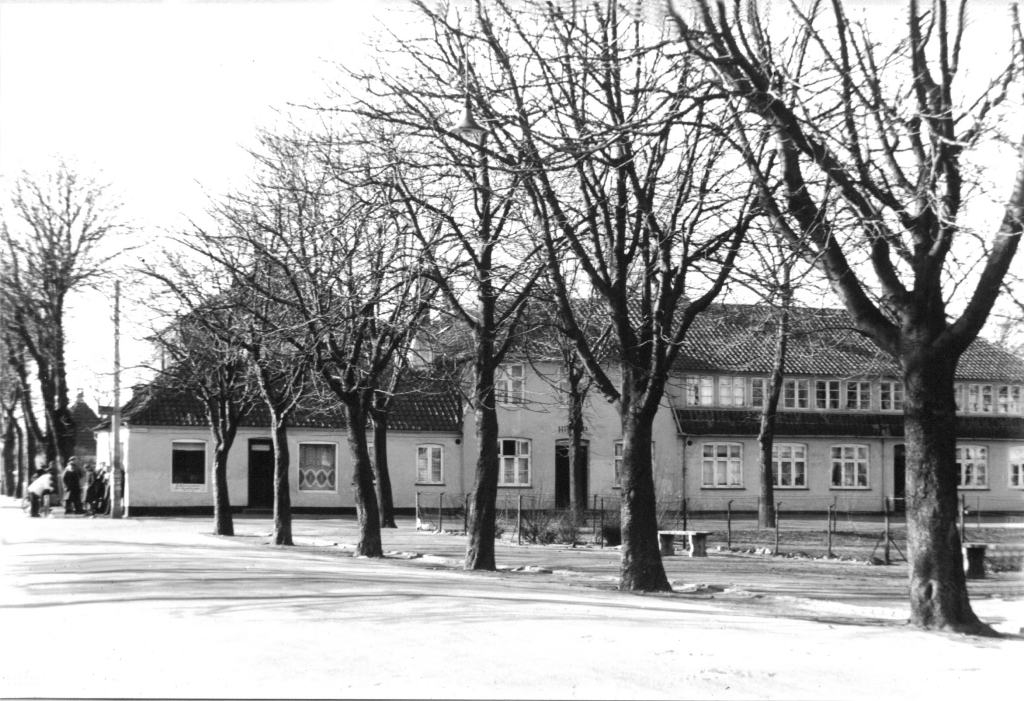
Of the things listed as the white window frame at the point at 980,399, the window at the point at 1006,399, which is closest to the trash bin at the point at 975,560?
the white window frame at the point at 980,399

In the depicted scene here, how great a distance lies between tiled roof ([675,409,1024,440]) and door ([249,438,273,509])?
17624mm

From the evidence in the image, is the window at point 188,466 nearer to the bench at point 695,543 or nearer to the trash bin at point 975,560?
the bench at point 695,543

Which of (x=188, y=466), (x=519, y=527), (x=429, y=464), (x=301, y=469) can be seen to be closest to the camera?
(x=519, y=527)

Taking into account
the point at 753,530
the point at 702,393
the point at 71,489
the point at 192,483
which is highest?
the point at 702,393

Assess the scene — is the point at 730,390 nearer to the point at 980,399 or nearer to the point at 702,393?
the point at 702,393

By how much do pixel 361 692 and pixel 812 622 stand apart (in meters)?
6.93

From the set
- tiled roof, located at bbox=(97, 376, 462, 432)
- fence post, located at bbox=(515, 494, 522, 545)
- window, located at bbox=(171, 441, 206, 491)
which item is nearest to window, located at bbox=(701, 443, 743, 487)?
tiled roof, located at bbox=(97, 376, 462, 432)

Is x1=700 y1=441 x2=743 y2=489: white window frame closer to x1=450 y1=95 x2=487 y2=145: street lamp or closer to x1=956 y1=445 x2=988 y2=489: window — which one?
x1=956 y1=445 x2=988 y2=489: window

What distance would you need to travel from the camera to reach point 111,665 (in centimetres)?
959

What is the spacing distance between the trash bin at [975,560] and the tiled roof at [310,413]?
22407 millimetres

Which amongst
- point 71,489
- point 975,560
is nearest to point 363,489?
point 975,560

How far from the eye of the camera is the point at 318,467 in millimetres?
51188

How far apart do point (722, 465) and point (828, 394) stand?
6.46 metres

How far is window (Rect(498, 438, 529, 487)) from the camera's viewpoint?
53.3m
